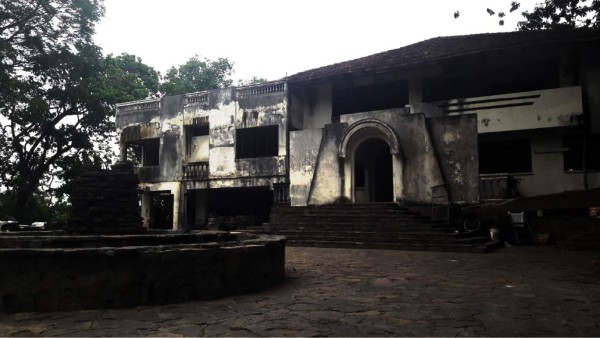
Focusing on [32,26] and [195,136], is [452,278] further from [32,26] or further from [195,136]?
[32,26]

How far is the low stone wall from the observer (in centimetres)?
393

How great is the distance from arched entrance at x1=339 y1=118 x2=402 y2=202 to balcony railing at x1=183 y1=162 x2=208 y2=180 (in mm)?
7129

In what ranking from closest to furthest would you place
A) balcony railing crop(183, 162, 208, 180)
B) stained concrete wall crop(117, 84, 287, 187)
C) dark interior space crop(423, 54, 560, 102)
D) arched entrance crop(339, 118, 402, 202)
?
arched entrance crop(339, 118, 402, 202) → dark interior space crop(423, 54, 560, 102) → stained concrete wall crop(117, 84, 287, 187) → balcony railing crop(183, 162, 208, 180)

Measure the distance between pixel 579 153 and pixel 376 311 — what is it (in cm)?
1364

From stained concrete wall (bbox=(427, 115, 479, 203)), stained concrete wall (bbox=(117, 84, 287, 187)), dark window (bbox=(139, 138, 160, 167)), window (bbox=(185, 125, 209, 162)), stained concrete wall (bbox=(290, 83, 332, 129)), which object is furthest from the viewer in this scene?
dark window (bbox=(139, 138, 160, 167))

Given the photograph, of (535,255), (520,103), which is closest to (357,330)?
(535,255)

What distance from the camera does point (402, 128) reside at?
46.3ft

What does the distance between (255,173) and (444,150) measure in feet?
26.3

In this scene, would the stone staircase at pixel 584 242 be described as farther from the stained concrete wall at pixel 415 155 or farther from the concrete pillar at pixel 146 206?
the concrete pillar at pixel 146 206

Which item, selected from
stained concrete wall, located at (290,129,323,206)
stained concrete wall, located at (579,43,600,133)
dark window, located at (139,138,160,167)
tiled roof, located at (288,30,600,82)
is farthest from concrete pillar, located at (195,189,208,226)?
stained concrete wall, located at (579,43,600,133)

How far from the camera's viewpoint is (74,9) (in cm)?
2011

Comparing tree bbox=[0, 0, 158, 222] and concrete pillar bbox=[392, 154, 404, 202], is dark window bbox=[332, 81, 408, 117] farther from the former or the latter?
tree bbox=[0, 0, 158, 222]

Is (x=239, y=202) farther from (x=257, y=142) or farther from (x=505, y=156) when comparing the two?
(x=505, y=156)

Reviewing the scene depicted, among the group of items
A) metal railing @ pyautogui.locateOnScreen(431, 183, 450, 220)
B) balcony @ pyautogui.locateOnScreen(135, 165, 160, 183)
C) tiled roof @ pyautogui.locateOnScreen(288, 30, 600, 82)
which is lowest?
metal railing @ pyautogui.locateOnScreen(431, 183, 450, 220)
